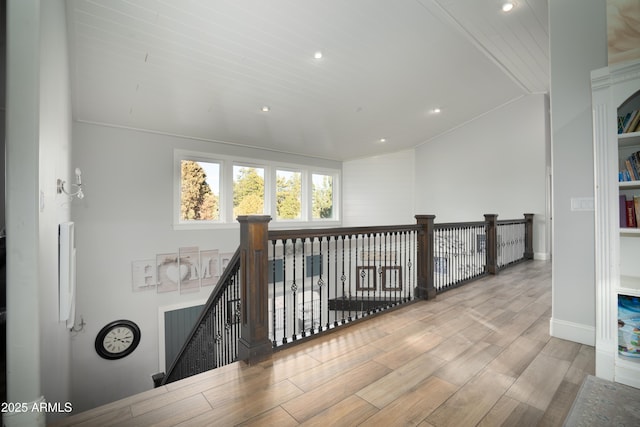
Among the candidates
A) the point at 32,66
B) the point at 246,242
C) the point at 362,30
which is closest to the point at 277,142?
the point at 362,30

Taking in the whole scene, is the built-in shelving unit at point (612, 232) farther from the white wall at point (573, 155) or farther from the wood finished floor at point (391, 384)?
the white wall at point (573, 155)

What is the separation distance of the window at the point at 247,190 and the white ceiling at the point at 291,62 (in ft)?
2.39

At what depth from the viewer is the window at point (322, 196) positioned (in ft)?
27.0

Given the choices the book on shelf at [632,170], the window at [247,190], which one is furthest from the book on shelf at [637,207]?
the window at [247,190]

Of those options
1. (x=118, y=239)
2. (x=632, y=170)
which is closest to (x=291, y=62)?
(x=632, y=170)

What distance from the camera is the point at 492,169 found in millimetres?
7121

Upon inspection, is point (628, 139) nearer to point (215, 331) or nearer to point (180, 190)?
point (215, 331)

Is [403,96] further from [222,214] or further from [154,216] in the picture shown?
[154,216]

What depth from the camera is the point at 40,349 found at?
1361mm

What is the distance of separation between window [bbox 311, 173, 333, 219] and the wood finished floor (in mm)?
5659

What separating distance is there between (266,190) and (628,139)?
6190 millimetres

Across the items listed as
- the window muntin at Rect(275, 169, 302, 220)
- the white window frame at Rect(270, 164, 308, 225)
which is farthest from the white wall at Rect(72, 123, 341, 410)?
the window muntin at Rect(275, 169, 302, 220)

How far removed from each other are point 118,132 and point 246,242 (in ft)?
14.6

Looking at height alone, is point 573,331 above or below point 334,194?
below
